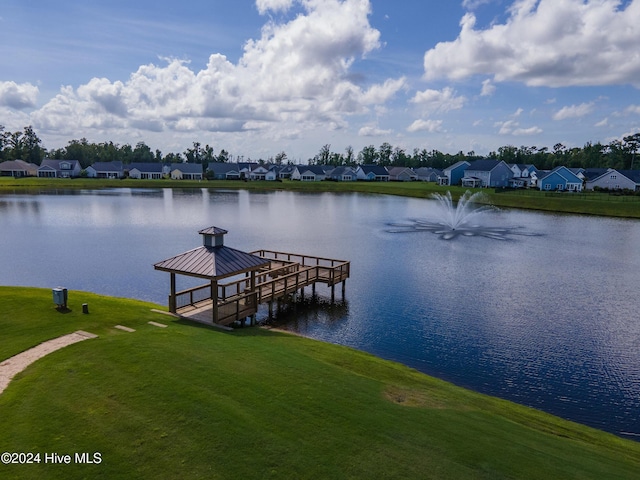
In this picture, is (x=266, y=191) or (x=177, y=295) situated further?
(x=266, y=191)

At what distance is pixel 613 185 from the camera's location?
368 ft

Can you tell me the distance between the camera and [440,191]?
113875 mm

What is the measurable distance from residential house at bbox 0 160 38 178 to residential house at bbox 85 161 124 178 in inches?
707

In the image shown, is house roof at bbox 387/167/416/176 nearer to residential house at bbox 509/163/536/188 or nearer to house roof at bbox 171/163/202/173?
residential house at bbox 509/163/536/188

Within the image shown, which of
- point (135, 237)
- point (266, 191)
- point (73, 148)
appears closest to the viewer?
point (135, 237)

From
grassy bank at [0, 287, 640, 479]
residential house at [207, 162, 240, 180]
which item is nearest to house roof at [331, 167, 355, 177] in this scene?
residential house at [207, 162, 240, 180]

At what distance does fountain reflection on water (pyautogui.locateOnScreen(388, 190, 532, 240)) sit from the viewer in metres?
58.5

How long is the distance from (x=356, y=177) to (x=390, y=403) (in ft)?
498

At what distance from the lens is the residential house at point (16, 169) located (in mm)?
145625

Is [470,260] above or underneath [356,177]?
underneath

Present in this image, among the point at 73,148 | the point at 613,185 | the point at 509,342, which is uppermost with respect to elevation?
the point at 73,148

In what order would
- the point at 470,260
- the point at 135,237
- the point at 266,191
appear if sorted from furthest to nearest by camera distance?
the point at 266,191
the point at 135,237
the point at 470,260

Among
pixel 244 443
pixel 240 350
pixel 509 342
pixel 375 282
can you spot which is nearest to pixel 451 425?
pixel 244 443

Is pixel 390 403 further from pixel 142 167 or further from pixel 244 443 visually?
pixel 142 167
